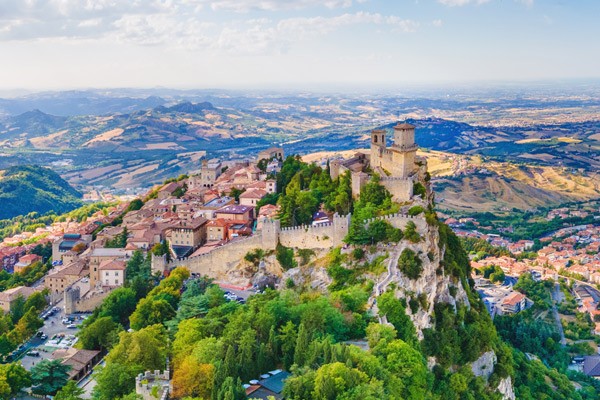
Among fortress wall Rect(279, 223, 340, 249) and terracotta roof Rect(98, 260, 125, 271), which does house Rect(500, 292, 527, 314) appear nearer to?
fortress wall Rect(279, 223, 340, 249)

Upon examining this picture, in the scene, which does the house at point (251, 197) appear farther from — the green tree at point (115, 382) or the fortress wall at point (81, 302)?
the green tree at point (115, 382)

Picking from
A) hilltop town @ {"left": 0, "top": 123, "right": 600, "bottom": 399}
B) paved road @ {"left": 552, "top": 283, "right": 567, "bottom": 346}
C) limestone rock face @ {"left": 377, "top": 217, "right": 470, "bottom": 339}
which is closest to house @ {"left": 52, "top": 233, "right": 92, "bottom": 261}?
hilltop town @ {"left": 0, "top": 123, "right": 600, "bottom": 399}

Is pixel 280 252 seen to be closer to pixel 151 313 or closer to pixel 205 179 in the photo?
pixel 151 313

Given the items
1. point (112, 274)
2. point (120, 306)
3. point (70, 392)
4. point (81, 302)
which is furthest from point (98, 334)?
point (112, 274)

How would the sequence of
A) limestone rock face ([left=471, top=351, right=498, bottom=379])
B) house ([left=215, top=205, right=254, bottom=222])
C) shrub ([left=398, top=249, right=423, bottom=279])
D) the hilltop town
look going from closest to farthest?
shrub ([left=398, top=249, right=423, bottom=279])
the hilltop town
limestone rock face ([left=471, top=351, right=498, bottom=379])
house ([left=215, top=205, right=254, bottom=222])

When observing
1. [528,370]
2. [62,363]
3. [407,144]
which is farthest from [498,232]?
[62,363]

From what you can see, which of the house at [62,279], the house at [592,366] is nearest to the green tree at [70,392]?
the house at [62,279]

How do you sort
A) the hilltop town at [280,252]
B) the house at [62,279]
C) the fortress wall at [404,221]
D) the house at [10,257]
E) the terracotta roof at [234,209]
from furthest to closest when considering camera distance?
the house at [10,257], the terracotta roof at [234,209], the house at [62,279], the fortress wall at [404,221], the hilltop town at [280,252]
